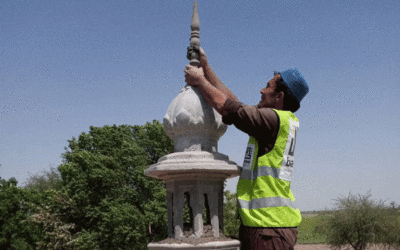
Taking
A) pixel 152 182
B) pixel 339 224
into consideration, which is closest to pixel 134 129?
pixel 152 182

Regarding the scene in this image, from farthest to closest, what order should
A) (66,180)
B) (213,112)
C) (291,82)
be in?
(66,180), (213,112), (291,82)

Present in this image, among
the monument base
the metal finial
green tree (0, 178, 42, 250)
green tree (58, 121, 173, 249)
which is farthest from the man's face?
green tree (0, 178, 42, 250)

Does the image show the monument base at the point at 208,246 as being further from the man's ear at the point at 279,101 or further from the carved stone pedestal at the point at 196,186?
the man's ear at the point at 279,101

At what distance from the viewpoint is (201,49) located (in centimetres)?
419

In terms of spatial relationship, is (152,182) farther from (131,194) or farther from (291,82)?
(291,82)

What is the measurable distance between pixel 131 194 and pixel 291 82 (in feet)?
67.7

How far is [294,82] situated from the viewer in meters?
3.81

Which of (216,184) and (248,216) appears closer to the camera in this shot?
(248,216)

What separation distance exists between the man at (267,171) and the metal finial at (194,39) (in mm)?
640

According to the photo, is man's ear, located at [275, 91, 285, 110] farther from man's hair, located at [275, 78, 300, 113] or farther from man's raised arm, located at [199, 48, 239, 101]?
man's raised arm, located at [199, 48, 239, 101]

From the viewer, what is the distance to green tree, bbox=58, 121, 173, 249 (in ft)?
72.8

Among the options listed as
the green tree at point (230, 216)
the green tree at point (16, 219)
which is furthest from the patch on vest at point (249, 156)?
the green tree at point (16, 219)

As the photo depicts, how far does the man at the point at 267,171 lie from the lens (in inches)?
136

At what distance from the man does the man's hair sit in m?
0.03
